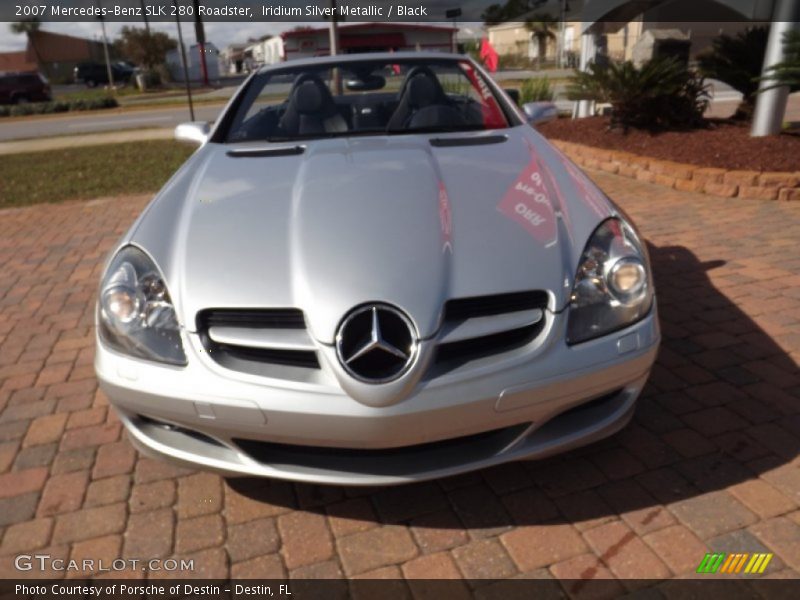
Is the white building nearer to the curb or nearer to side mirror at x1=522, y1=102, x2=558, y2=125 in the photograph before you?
the curb

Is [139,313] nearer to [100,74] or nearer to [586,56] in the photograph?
[586,56]

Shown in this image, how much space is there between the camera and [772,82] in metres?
6.87

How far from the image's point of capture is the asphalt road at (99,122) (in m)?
17.1

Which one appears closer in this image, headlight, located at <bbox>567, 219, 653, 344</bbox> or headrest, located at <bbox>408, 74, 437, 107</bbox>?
headlight, located at <bbox>567, 219, 653, 344</bbox>

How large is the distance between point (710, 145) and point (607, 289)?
5.81 m

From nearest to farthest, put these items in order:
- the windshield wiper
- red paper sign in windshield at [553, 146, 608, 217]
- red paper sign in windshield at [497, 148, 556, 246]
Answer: red paper sign in windshield at [497, 148, 556, 246], red paper sign in windshield at [553, 146, 608, 217], the windshield wiper

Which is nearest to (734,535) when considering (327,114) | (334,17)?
(327,114)

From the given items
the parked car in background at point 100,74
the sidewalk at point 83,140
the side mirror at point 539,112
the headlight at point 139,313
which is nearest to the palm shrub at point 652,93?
the side mirror at point 539,112

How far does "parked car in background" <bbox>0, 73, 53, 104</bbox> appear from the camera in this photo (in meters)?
28.3

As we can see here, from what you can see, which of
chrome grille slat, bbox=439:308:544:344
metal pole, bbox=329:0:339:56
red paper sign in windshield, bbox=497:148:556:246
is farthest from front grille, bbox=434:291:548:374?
metal pole, bbox=329:0:339:56

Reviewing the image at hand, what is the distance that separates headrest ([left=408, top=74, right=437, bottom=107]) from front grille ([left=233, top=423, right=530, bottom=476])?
2142mm

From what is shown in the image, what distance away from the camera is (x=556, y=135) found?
8.89m

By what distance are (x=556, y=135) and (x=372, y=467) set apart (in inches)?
311

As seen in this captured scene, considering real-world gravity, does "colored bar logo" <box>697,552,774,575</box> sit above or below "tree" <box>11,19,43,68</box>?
below
